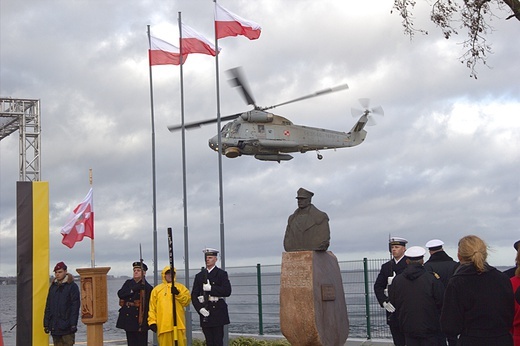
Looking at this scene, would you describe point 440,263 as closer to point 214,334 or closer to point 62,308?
point 214,334

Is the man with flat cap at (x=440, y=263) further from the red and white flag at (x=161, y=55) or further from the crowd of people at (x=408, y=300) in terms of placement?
the red and white flag at (x=161, y=55)

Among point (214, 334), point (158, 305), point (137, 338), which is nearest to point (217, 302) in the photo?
point (214, 334)

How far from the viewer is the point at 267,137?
31.9 meters

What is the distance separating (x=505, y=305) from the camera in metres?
A: 6.71

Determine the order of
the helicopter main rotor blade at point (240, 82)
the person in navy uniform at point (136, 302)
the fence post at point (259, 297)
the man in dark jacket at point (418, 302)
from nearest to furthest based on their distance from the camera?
the man in dark jacket at point (418, 302), the person in navy uniform at point (136, 302), the fence post at point (259, 297), the helicopter main rotor blade at point (240, 82)

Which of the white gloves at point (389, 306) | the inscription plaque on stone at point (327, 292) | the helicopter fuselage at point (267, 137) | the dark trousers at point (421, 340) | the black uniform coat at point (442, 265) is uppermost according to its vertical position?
the helicopter fuselage at point (267, 137)

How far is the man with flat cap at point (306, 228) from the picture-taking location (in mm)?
11523

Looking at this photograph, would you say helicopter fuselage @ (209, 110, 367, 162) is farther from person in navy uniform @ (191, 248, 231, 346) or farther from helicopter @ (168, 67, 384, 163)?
person in navy uniform @ (191, 248, 231, 346)

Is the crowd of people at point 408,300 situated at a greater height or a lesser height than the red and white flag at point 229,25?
lesser

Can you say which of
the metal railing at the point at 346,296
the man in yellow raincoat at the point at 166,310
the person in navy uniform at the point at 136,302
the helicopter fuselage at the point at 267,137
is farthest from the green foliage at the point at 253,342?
the helicopter fuselage at the point at 267,137

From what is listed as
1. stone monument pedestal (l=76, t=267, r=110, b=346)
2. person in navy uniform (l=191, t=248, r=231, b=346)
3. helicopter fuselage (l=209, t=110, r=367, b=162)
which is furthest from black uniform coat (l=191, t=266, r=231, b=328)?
helicopter fuselage (l=209, t=110, r=367, b=162)

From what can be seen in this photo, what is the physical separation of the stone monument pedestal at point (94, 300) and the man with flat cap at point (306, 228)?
12.2ft

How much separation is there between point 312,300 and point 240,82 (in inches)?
619

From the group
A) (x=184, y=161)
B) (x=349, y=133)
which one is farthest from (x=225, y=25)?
(x=349, y=133)
